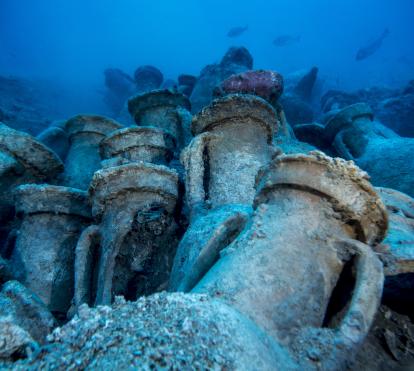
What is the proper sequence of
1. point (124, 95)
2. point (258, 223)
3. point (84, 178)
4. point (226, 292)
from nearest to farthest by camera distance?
point (226, 292) → point (258, 223) → point (84, 178) → point (124, 95)

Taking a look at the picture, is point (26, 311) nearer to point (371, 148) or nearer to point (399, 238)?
point (399, 238)

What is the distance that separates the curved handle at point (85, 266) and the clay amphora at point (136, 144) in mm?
1185

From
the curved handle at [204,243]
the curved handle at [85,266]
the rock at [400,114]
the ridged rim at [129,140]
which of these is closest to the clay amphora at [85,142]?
the ridged rim at [129,140]

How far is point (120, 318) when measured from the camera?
84 cm

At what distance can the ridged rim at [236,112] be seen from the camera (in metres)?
2.70

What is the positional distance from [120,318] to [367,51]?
38062 mm

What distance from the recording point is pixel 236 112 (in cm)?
271

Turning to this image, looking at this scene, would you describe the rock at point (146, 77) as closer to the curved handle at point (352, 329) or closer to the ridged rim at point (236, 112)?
the ridged rim at point (236, 112)

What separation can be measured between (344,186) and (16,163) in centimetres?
301

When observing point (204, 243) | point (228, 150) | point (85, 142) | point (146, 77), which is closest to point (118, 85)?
point (146, 77)

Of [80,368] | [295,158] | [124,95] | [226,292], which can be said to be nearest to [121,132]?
[295,158]

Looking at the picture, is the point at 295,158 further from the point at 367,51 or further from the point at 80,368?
the point at 367,51

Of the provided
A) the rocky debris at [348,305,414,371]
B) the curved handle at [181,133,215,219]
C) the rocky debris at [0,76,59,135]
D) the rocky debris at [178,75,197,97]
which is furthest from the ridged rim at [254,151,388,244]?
the rocky debris at [178,75,197,97]

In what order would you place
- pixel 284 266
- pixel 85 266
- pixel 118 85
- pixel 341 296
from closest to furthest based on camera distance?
pixel 284 266 → pixel 341 296 → pixel 85 266 → pixel 118 85
